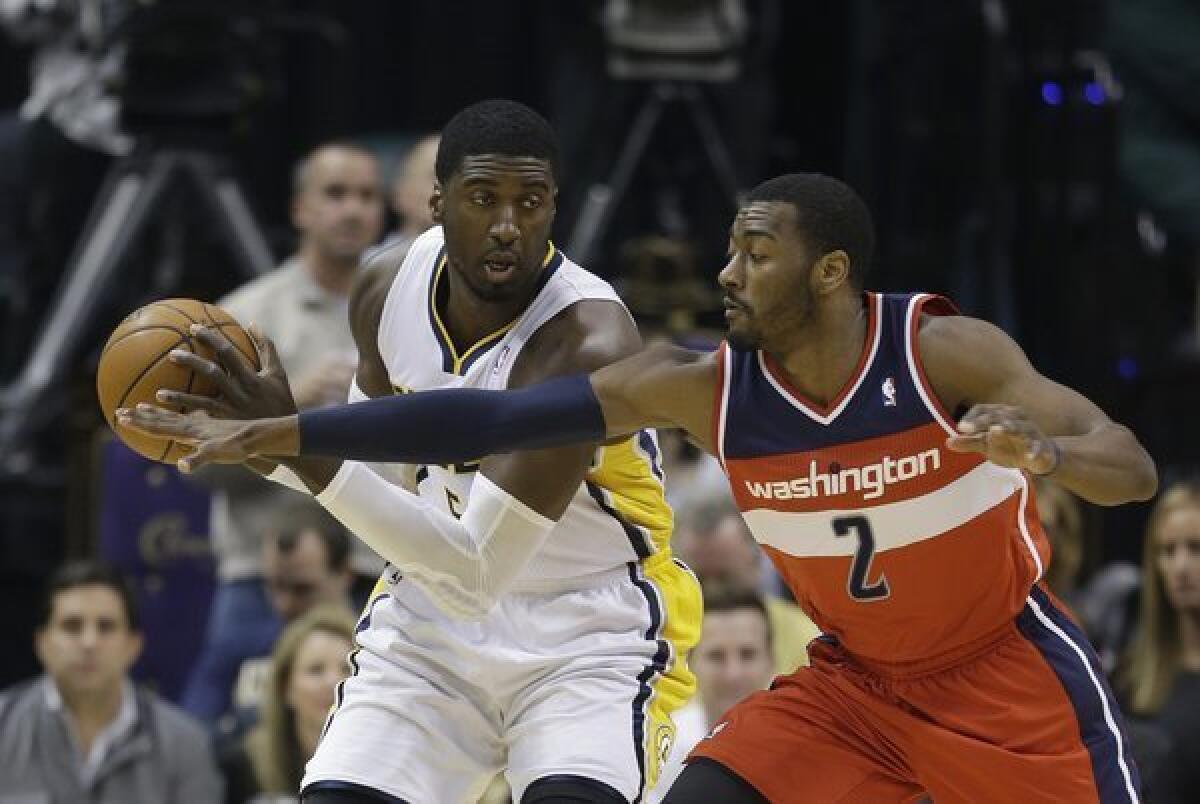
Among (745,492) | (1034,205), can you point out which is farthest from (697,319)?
(745,492)

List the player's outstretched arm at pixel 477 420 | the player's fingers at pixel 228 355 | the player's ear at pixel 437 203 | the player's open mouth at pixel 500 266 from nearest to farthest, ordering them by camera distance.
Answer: the player's outstretched arm at pixel 477 420 < the player's fingers at pixel 228 355 < the player's open mouth at pixel 500 266 < the player's ear at pixel 437 203

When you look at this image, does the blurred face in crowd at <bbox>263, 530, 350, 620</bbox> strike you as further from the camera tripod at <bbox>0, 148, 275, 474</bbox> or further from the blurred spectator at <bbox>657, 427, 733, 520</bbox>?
the camera tripod at <bbox>0, 148, 275, 474</bbox>

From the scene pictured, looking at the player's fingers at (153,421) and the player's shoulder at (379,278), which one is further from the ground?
the player's shoulder at (379,278)

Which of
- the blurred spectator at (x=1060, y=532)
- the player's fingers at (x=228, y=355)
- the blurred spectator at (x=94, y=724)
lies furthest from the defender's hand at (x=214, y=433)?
the blurred spectator at (x=1060, y=532)

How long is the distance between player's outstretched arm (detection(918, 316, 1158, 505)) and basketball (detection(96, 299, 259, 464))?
1.41 metres

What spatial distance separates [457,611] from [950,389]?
1.13 meters

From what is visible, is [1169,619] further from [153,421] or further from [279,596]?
[153,421]

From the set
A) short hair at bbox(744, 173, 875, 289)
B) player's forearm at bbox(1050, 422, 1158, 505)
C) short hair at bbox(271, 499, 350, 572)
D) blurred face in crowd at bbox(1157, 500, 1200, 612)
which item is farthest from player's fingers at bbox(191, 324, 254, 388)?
blurred face in crowd at bbox(1157, 500, 1200, 612)

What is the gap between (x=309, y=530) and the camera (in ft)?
25.7

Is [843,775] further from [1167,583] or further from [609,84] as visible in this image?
[609,84]

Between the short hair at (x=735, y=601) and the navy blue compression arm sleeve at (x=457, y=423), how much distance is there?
1.92m

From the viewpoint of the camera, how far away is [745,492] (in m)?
5.45

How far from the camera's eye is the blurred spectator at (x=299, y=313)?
7.87m

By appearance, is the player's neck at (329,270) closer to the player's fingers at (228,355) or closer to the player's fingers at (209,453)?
the player's fingers at (228,355)
